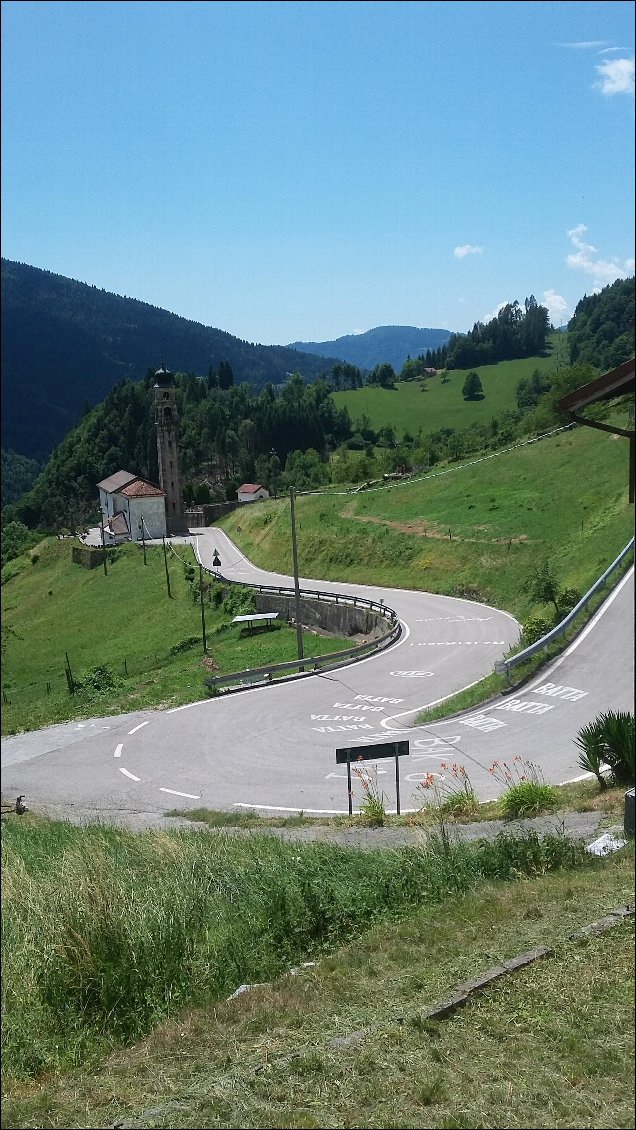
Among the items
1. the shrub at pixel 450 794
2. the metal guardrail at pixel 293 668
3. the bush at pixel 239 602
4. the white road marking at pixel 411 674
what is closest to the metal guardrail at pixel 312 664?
→ the metal guardrail at pixel 293 668

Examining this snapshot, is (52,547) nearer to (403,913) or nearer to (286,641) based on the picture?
(286,641)

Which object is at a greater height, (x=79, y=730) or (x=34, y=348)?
(x=34, y=348)

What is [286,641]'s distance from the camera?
22812 millimetres

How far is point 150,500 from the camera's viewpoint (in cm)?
A: 5644

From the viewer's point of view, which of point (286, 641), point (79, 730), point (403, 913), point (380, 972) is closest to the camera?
point (380, 972)

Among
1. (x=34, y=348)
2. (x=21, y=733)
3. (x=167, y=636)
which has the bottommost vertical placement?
(x=167, y=636)

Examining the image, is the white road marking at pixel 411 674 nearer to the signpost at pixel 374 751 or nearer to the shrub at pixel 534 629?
the shrub at pixel 534 629

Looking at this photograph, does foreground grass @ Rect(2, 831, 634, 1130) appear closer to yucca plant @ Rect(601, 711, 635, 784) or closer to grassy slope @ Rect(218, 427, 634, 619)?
yucca plant @ Rect(601, 711, 635, 784)

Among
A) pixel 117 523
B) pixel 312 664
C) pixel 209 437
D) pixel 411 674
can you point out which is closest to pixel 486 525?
pixel 411 674

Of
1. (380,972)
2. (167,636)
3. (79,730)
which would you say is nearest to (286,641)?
(167,636)

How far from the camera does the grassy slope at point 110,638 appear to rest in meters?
14.5

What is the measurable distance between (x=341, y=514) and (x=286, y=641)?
6226 millimetres

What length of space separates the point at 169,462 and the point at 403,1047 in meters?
58.5

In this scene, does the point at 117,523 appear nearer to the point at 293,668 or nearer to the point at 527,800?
the point at 293,668
